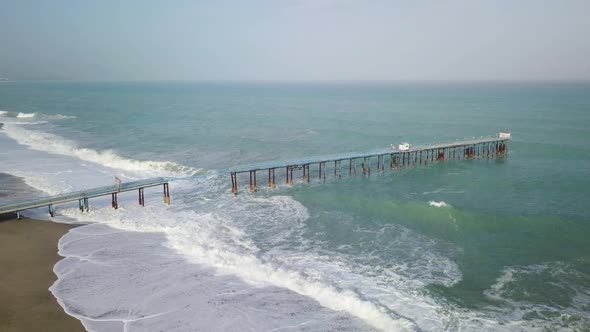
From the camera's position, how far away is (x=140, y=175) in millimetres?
41938

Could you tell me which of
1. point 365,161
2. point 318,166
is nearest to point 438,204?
point 365,161

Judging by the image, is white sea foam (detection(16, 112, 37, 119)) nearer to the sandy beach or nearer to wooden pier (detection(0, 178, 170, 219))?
wooden pier (detection(0, 178, 170, 219))

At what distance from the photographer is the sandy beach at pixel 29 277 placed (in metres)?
16.9

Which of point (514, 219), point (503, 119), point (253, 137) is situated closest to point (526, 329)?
point (514, 219)

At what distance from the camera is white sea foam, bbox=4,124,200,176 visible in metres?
44.3

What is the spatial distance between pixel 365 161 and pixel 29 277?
33611 mm

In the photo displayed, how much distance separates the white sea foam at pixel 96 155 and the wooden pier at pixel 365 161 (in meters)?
7.47

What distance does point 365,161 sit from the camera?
4719cm

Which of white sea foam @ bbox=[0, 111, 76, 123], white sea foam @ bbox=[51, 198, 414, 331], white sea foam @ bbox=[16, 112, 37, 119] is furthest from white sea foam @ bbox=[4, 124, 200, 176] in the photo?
white sea foam @ bbox=[16, 112, 37, 119]

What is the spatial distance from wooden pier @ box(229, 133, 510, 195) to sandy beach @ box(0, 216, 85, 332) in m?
14.5

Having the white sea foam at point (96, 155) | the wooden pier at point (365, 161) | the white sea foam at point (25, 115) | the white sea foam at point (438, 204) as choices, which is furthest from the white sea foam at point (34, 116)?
the white sea foam at point (438, 204)

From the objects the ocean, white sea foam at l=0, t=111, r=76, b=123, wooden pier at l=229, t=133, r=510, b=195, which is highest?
white sea foam at l=0, t=111, r=76, b=123

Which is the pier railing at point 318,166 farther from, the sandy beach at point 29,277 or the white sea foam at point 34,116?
the white sea foam at point 34,116

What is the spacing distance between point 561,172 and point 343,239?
26.9 m
